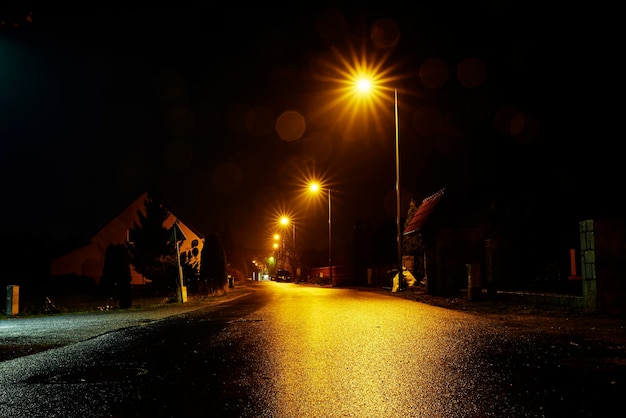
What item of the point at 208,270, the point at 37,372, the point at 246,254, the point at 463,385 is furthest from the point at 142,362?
the point at 246,254

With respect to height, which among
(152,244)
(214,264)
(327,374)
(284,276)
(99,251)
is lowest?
(284,276)

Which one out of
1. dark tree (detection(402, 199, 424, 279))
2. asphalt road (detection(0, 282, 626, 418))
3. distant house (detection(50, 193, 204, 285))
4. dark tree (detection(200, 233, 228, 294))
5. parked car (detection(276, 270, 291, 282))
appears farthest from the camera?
parked car (detection(276, 270, 291, 282))

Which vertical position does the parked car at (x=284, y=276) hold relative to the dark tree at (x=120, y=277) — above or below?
below

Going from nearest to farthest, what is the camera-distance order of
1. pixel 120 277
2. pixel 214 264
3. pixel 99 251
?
pixel 120 277 < pixel 214 264 < pixel 99 251

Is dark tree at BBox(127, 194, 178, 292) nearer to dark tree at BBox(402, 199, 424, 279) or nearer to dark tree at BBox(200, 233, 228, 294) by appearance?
dark tree at BBox(200, 233, 228, 294)

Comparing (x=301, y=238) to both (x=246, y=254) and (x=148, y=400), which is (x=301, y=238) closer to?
(x=246, y=254)

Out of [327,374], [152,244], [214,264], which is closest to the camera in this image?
[327,374]

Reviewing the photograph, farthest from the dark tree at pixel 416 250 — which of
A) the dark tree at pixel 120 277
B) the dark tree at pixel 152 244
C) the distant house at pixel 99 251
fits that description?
the dark tree at pixel 152 244

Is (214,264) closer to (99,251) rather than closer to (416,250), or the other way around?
(416,250)

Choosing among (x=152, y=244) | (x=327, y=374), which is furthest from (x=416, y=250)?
(x=327, y=374)

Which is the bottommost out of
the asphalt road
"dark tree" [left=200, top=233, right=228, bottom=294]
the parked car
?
the parked car

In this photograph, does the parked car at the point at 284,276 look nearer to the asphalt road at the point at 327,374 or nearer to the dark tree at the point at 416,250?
the dark tree at the point at 416,250

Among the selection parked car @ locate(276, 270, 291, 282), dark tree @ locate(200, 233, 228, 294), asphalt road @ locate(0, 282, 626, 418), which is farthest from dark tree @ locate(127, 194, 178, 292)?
parked car @ locate(276, 270, 291, 282)

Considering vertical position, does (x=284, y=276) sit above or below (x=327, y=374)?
below
